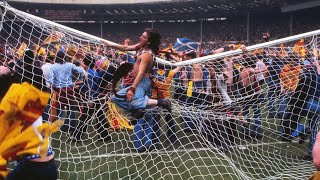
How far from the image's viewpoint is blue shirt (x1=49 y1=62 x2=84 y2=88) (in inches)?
233

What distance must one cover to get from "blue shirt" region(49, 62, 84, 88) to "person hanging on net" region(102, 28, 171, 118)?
1.29 m

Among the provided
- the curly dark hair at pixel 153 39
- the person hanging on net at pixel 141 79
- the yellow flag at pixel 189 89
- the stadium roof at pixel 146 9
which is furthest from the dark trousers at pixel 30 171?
the stadium roof at pixel 146 9

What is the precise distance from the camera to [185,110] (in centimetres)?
524

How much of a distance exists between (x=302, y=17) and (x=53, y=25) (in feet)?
110

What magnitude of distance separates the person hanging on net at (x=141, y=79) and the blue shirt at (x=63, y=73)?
129 cm

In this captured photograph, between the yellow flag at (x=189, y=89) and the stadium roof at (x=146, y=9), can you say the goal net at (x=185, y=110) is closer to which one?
the yellow flag at (x=189, y=89)

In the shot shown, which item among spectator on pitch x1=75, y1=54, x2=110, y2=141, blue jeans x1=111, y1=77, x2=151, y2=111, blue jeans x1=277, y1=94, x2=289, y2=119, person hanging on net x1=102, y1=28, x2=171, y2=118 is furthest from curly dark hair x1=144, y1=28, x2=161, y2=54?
blue jeans x1=277, y1=94, x2=289, y2=119

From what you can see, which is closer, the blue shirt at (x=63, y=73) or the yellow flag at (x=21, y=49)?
the yellow flag at (x=21, y=49)

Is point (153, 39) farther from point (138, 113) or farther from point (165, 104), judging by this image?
point (138, 113)

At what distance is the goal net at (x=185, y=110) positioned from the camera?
511 centimetres

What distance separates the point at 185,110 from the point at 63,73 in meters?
2.13

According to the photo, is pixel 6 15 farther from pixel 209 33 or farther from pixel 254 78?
pixel 209 33

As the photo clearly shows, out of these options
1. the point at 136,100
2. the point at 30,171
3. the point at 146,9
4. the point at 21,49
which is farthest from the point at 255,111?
the point at 146,9

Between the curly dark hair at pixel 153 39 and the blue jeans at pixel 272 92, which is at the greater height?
the curly dark hair at pixel 153 39
